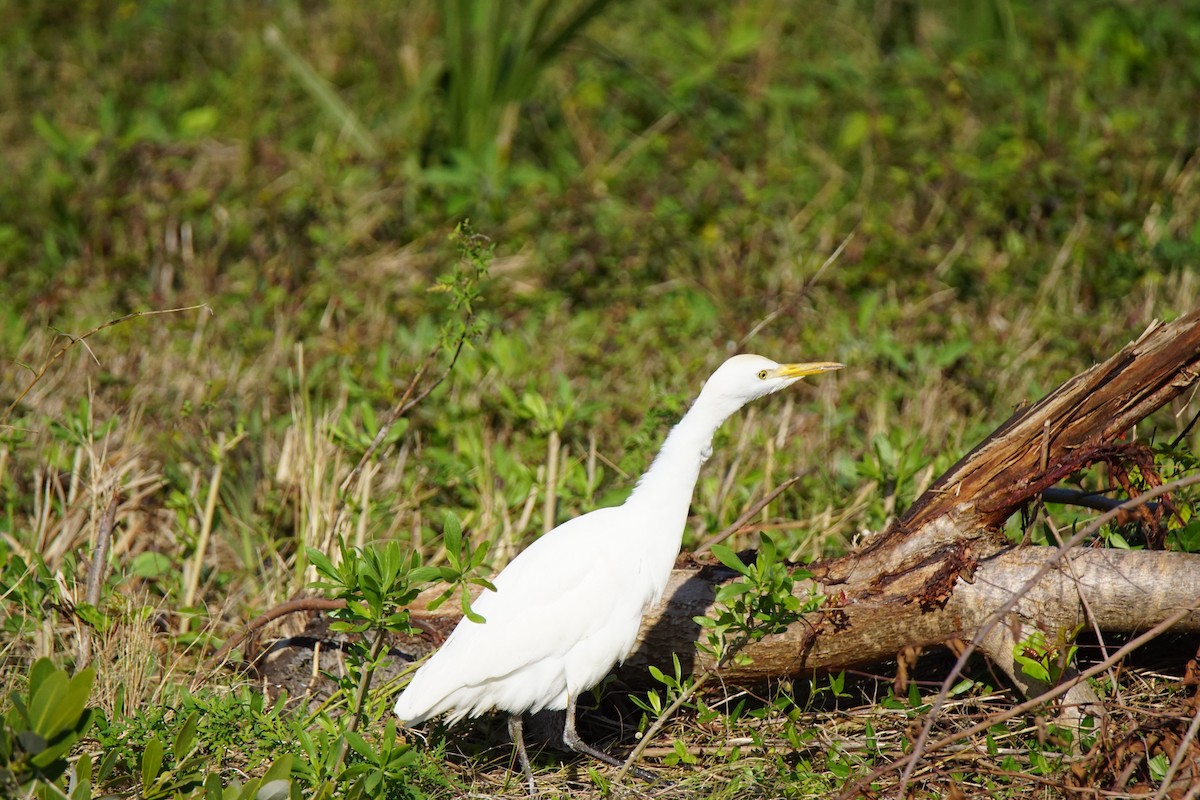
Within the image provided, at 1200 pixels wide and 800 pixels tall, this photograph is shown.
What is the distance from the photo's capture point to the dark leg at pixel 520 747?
3.13 meters

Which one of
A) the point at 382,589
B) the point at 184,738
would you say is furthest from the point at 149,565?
the point at 382,589

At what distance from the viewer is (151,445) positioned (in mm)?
4371

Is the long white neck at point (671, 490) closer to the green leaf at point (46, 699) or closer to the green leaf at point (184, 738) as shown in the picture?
the green leaf at point (184, 738)

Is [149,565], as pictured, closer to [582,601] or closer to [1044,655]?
[582,601]

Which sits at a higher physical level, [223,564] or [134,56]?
[134,56]

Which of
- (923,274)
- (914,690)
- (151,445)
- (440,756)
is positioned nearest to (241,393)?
(151,445)

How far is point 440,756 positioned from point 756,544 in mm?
1468

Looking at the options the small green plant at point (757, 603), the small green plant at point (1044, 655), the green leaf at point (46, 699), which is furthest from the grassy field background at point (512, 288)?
the green leaf at point (46, 699)

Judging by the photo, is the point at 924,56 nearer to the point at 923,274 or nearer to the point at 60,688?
the point at 923,274

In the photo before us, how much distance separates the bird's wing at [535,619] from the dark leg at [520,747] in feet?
0.59

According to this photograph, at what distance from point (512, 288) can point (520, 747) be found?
321cm

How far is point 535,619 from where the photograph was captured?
3.09m

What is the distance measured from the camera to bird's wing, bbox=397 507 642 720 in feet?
9.90

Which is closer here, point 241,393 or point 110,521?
point 110,521
